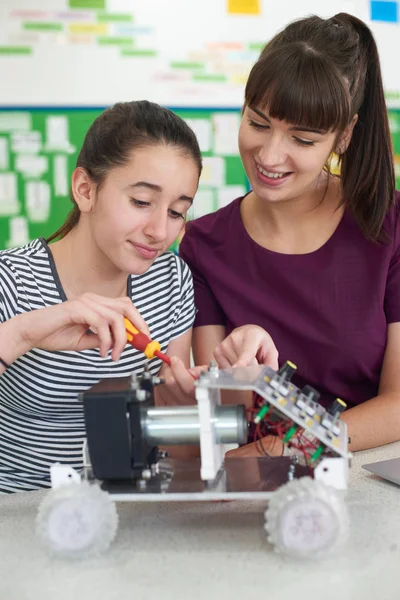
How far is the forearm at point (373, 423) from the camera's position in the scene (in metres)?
1.19

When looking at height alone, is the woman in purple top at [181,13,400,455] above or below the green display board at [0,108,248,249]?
below

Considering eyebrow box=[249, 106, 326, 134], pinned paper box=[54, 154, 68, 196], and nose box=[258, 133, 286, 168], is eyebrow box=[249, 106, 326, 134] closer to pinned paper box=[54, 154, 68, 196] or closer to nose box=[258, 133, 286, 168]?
nose box=[258, 133, 286, 168]

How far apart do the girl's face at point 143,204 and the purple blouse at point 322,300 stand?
29cm

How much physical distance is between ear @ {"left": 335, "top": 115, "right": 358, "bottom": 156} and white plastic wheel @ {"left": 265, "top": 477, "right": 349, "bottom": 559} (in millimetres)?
763

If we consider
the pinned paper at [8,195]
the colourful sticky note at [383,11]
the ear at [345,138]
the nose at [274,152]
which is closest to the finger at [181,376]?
the nose at [274,152]

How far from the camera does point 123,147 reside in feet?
3.77

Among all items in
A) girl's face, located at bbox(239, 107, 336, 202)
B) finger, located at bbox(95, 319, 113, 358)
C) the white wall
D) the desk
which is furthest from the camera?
the white wall

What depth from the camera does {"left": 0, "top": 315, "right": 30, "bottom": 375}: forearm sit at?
3.28 feet

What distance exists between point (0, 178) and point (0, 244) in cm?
26

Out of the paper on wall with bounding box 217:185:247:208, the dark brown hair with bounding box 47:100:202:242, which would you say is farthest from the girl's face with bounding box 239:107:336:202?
the paper on wall with bounding box 217:185:247:208

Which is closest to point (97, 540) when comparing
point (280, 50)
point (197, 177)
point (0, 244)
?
point (197, 177)

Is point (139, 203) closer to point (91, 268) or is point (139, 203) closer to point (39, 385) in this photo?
point (91, 268)

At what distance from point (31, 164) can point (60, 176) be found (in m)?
0.12

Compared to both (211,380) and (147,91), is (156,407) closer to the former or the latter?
(211,380)
